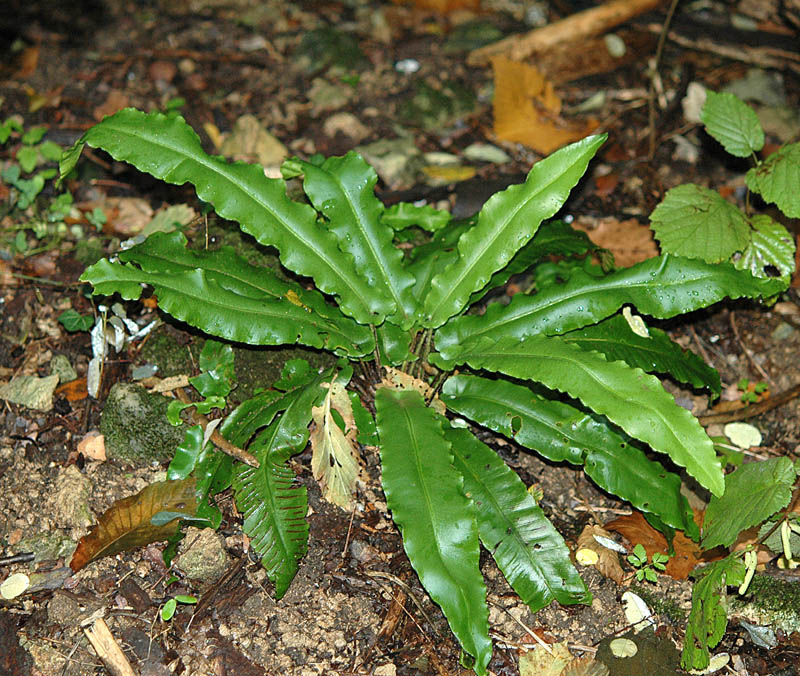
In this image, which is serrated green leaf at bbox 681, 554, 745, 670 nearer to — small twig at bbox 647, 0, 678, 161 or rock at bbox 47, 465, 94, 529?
rock at bbox 47, 465, 94, 529

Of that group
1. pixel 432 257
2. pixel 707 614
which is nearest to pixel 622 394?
pixel 707 614

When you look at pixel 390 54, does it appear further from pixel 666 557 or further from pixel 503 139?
pixel 666 557

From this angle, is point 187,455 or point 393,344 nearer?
point 187,455

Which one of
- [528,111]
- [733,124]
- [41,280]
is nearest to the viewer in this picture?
[733,124]

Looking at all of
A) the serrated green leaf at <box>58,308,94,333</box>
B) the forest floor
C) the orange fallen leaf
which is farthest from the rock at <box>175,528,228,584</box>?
the serrated green leaf at <box>58,308,94,333</box>

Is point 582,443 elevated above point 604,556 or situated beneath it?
elevated above

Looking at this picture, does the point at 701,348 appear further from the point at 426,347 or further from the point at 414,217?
the point at 414,217
